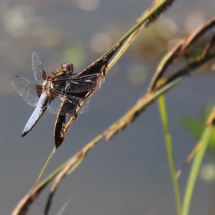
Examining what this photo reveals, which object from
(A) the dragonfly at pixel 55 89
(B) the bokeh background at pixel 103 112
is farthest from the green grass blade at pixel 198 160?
(B) the bokeh background at pixel 103 112

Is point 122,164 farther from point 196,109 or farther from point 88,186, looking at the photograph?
point 196,109

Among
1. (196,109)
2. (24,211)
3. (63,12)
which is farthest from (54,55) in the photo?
(24,211)

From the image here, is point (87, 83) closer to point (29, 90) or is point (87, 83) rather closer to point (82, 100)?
point (82, 100)

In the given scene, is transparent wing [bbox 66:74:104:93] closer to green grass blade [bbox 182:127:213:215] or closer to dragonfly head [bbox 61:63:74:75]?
dragonfly head [bbox 61:63:74:75]

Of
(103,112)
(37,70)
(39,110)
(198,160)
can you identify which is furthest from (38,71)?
(103,112)

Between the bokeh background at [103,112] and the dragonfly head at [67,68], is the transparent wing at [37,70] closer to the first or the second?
the dragonfly head at [67,68]
